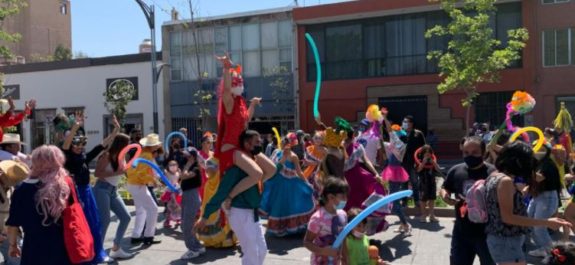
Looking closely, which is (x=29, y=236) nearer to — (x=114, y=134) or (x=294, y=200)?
(x=114, y=134)

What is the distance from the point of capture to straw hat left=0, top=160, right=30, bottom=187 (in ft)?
17.0

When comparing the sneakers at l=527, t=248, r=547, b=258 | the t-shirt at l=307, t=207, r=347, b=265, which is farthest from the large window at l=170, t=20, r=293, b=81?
the t-shirt at l=307, t=207, r=347, b=265

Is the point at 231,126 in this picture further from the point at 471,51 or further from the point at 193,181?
the point at 471,51

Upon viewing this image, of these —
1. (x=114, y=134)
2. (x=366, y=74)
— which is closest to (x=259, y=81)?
(x=366, y=74)

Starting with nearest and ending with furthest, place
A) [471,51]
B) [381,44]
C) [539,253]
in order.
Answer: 1. [539,253]
2. [471,51]
3. [381,44]

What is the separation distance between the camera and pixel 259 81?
90.0 ft

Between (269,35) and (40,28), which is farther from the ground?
(40,28)

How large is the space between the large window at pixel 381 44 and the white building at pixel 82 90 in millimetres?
10219

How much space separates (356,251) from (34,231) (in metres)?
2.55

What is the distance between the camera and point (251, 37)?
2767cm

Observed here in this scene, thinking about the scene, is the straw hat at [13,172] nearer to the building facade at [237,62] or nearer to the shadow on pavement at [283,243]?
the shadow on pavement at [283,243]

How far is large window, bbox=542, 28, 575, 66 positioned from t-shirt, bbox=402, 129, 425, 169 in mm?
15114

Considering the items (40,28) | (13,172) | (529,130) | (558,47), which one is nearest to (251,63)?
(558,47)

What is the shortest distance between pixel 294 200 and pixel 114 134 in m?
2.84
